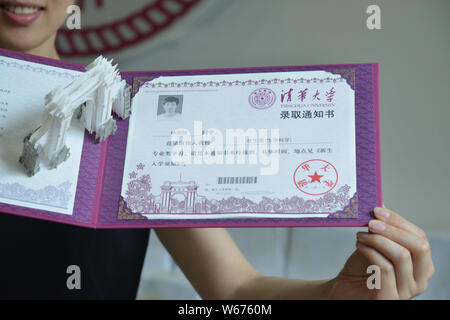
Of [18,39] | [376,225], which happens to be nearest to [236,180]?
[376,225]

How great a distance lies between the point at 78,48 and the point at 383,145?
68cm

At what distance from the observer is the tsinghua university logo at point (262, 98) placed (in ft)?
1.68

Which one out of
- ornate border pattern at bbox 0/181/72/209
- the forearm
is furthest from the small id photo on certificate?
the forearm

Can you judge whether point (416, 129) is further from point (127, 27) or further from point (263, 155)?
point (127, 27)

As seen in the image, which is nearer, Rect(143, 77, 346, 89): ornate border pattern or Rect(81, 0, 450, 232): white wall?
Rect(143, 77, 346, 89): ornate border pattern

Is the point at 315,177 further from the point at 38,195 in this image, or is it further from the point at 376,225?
the point at 38,195

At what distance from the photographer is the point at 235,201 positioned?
0.48 m

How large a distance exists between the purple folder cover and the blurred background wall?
37 centimetres

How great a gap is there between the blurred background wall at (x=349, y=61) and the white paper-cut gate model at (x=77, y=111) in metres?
0.48

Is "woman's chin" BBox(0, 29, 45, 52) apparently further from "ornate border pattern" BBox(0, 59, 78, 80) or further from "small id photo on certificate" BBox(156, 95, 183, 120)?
"small id photo on certificate" BBox(156, 95, 183, 120)

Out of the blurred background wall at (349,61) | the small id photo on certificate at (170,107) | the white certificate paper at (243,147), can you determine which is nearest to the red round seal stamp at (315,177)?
the white certificate paper at (243,147)

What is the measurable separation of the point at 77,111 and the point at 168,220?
5.9 inches

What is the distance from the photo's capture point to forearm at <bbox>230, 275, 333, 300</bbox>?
58 cm
